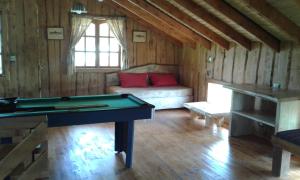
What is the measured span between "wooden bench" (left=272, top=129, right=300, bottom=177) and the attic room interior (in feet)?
0.04

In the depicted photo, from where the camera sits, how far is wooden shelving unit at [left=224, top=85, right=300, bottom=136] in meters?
4.11

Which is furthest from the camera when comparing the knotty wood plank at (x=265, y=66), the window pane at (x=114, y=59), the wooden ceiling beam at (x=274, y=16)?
the window pane at (x=114, y=59)

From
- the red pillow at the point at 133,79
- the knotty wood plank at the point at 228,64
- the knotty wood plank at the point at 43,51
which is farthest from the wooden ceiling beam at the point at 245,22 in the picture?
the knotty wood plank at the point at 43,51

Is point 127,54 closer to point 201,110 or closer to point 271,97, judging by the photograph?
point 201,110

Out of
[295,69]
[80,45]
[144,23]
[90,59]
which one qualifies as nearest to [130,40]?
[144,23]

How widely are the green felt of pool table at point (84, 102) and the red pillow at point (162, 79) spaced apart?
117 inches

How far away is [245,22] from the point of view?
452cm

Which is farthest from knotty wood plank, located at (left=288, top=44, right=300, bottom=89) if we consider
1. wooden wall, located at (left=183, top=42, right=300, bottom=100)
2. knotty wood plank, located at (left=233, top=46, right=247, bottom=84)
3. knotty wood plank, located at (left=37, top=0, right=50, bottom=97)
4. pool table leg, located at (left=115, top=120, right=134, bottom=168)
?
knotty wood plank, located at (left=37, top=0, right=50, bottom=97)

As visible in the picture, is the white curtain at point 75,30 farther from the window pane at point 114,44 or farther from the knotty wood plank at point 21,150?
the knotty wood plank at point 21,150

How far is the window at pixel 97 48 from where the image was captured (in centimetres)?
695

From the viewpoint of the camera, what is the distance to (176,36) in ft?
23.6

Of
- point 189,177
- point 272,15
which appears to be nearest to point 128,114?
point 189,177

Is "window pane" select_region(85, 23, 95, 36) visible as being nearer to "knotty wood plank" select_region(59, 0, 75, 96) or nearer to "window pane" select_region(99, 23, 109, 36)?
"window pane" select_region(99, 23, 109, 36)

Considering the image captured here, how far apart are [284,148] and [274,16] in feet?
5.59
